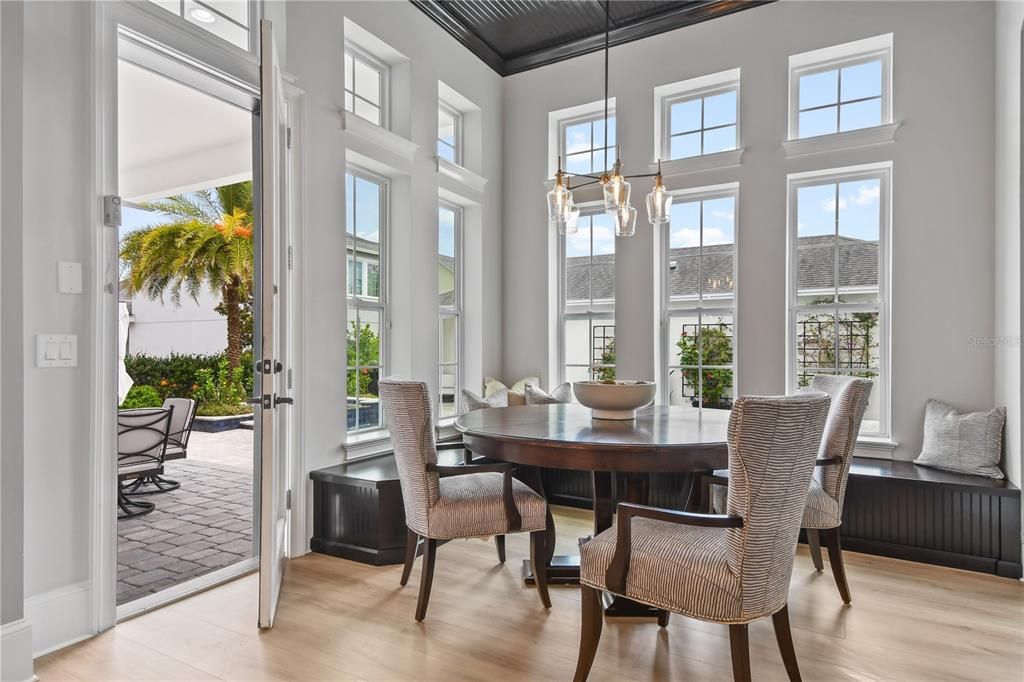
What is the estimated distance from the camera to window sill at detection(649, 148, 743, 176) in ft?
13.3

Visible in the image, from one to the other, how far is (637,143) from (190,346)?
8223 millimetres

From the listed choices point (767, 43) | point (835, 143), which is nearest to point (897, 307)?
point (835, 143)

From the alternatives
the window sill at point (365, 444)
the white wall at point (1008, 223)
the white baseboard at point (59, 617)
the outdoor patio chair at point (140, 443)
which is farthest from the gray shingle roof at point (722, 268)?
the white baseboard at point (59, 617)

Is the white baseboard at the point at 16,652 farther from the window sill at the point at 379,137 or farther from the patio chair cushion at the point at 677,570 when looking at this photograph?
the window sill at the point at 379,137

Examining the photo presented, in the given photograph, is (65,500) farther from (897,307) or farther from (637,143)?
(897,307)

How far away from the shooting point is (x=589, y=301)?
188 inches

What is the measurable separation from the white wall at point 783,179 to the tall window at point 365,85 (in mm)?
1326

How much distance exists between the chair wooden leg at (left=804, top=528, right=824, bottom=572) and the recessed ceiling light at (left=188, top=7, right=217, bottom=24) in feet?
11.9

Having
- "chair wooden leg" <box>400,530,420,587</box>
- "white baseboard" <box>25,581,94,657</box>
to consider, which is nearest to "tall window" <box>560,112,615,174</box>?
"chair wooden leg" <box>400,530,420,587</box>

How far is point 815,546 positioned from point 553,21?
3.87 metres

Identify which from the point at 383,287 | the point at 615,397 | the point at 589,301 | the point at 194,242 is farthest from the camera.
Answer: the point at 194,242

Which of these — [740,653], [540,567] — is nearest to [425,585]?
[540,567]

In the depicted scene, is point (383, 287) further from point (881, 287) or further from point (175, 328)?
point (175, 328)

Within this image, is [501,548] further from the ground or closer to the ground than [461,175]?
closer to the ground
